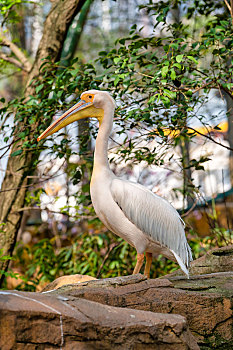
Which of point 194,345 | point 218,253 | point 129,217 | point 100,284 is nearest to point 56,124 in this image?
point 129,217

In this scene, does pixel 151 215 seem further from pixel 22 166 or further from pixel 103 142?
pixel 22 166

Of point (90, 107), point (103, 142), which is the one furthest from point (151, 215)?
point (90, 107)

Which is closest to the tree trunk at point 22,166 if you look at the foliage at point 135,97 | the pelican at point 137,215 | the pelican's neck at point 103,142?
the foliage at point 135,97

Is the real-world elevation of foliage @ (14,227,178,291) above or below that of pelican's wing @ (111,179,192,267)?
below

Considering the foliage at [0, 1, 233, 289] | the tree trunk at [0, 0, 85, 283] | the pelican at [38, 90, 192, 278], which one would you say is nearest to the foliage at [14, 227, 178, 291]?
the foliage at [0, 1, 233, 289]

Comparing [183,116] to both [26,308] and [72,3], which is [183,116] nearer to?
[72,3]

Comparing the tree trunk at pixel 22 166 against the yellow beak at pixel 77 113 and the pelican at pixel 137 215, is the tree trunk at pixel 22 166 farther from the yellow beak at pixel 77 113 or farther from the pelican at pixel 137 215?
the pelican at pixel 137 215

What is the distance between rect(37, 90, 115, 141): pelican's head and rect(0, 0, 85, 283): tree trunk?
4.27 feet

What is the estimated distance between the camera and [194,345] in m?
2.62

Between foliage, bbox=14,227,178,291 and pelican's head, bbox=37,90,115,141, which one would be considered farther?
foliage, bbox=14,227,178,291

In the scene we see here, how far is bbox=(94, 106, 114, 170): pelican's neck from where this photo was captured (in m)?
4.01

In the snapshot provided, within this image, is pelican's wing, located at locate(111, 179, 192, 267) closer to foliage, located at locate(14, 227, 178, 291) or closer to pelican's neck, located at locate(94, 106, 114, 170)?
pelican's neck, located at locate(94, 106, 114, 170)

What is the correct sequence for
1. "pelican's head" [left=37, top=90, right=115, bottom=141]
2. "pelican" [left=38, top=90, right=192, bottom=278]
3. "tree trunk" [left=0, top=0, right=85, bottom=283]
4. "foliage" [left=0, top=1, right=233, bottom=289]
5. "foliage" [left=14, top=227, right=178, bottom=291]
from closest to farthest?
"pelican" [left=38, top=90, right=192, bottom=278]
"pelican's head" [left=37, top=90, right=115, bottom=141]
"foliage" [left=0, top=1, right=233, bottom=289]
"tree trunk" [left=0, top=0, right=85, bottom=283]
"foliage" [left=14, top=227, right=178, bottom=291]

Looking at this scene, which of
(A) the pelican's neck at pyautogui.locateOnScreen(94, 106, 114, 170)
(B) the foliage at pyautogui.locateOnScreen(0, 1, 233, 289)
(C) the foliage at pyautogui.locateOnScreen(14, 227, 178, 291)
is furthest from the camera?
(C) the foliage at pyautogui.locateOnScreen(14, 227, 178, 291)
